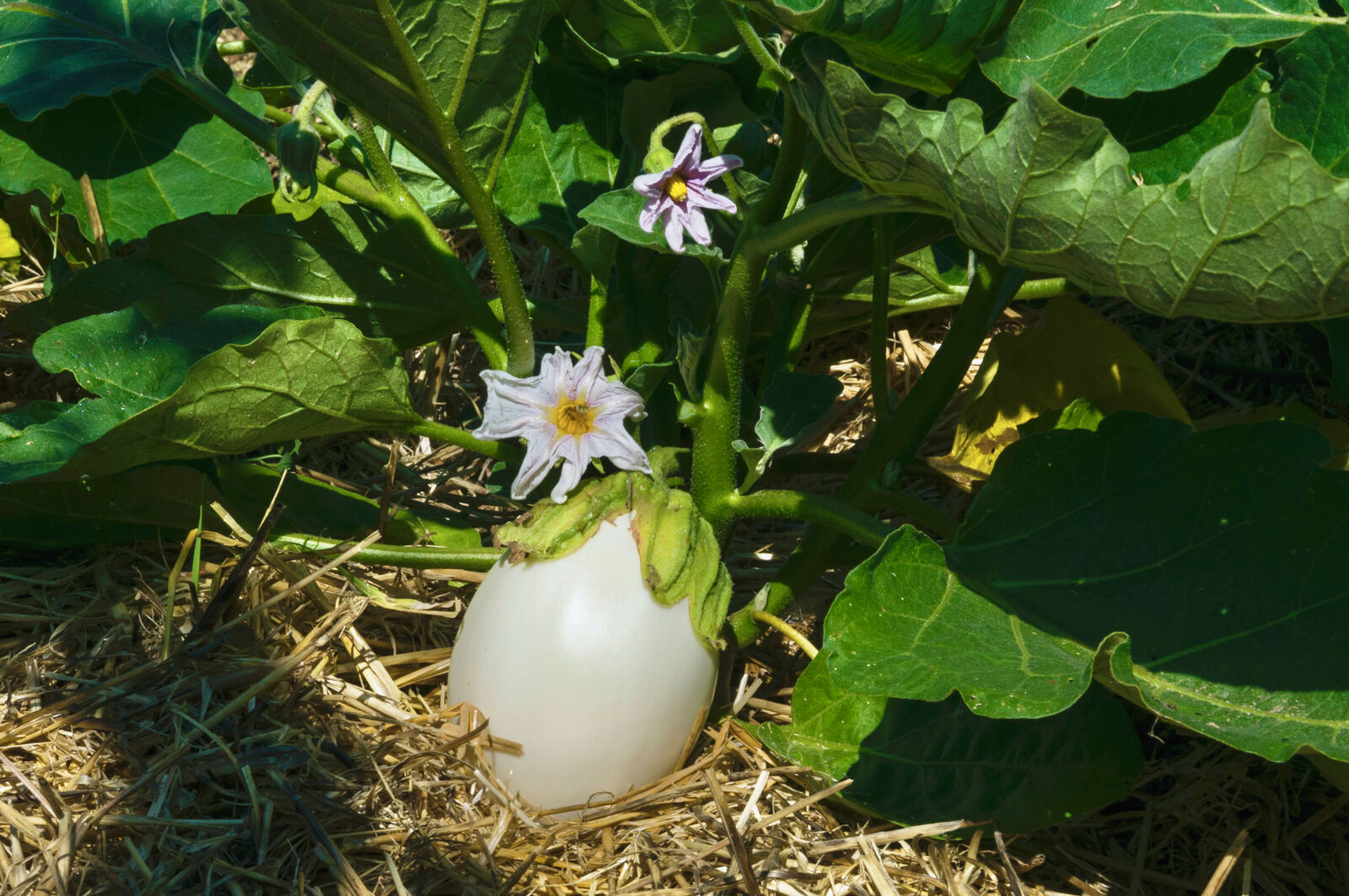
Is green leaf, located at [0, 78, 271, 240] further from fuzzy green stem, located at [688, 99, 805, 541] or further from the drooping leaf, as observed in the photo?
the drooping leaf

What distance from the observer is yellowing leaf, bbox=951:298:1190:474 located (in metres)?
1.20

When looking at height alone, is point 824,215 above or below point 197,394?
above

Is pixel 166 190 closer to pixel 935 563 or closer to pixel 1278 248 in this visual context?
pixel 935 563

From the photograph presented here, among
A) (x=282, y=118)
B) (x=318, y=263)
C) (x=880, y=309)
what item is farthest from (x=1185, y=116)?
(x=282, y=118)

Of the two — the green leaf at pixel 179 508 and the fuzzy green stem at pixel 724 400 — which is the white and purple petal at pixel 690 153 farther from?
the green leaf at pixel 179 508

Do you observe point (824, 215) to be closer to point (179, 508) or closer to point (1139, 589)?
point (1139, 589)

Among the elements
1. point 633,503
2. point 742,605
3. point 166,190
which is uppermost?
point 166,190

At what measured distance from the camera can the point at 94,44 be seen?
1.16m

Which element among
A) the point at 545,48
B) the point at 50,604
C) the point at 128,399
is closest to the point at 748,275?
the point at 545,48

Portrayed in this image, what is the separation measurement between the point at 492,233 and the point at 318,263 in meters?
0.22

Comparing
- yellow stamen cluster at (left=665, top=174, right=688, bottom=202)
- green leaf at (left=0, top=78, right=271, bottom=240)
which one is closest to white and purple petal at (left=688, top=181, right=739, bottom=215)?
yellow stamen cluster at (left=665, top=174, right=688, bottom=202)

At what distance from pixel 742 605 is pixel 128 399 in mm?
712

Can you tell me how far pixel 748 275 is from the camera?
3.29 ft

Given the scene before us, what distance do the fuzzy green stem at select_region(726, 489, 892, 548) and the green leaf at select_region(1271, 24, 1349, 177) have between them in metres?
0.45
